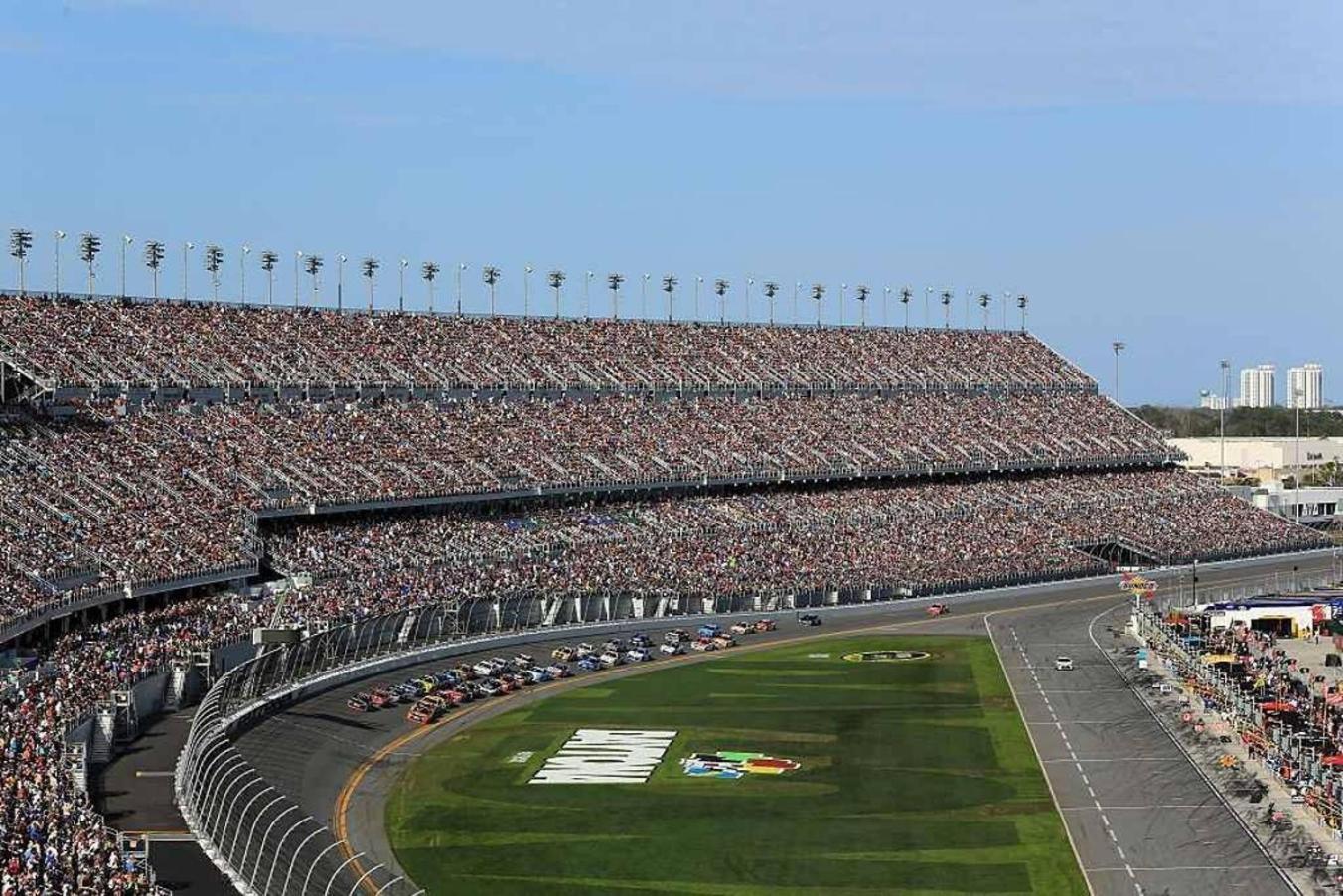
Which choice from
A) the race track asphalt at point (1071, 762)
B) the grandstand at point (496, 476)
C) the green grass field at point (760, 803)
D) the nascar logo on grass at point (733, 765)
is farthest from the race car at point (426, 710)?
the nascar logo on grass at point (733, 765)

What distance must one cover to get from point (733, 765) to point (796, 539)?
2349 inches

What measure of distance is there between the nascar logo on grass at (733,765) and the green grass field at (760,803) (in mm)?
702

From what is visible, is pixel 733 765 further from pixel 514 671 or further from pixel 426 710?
pixel 514 671

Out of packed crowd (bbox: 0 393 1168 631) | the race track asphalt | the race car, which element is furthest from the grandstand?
the race car

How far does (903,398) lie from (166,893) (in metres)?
135

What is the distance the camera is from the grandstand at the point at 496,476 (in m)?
89.1

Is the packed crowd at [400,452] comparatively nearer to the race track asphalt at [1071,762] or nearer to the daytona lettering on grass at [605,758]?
the race track asphalt at [1071,762]

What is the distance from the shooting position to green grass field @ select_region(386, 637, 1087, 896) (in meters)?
59.1

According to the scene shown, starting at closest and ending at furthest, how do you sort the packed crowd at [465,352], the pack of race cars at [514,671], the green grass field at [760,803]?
the green grass field at [760,803] < the pack of race cars at [514,671] < the packed crowd at [465,352]

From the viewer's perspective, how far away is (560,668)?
9825 centimetres

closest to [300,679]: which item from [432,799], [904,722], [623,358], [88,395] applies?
[432,799]

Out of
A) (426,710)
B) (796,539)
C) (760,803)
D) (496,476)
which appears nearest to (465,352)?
(496,476)

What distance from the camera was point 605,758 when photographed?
254 feet

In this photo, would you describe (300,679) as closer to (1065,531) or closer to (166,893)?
(166,893)
